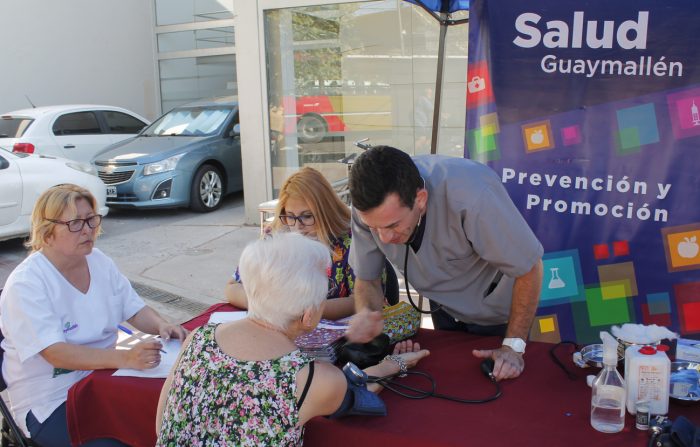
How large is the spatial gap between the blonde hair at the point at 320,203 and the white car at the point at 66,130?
23.1 ft

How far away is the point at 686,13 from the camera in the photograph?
3.03 metres

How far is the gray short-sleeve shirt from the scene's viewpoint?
219 centimetres

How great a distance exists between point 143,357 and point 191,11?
41.0 feet

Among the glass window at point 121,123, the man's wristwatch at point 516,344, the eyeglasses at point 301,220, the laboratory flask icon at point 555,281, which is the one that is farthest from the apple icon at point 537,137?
the glass window at point 121,123

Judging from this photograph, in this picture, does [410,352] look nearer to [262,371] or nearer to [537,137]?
[262,371]

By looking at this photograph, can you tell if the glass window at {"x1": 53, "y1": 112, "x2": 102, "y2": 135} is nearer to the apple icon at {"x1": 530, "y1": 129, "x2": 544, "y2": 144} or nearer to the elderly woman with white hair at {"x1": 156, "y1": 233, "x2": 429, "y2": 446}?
the apple icon at {"x1": 530, "y1": 129, "x2": 544, "y2": 144}

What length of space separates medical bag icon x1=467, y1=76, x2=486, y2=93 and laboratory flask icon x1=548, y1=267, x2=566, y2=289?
1063mm

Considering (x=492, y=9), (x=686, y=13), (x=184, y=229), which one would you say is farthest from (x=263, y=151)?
(x=686, y=13)

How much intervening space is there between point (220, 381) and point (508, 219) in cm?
111

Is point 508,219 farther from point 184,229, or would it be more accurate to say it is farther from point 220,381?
point 184,229

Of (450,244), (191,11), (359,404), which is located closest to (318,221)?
(450,244)

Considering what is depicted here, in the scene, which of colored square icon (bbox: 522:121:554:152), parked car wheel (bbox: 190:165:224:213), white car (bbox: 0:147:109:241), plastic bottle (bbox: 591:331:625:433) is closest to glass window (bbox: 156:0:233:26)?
parked car wheel (bbox: 190:165:224:213)

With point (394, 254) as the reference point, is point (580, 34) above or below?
above

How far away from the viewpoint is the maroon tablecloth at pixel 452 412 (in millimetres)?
1677
